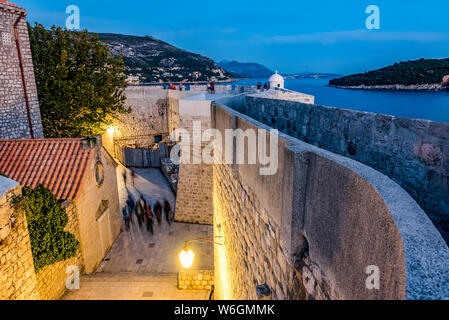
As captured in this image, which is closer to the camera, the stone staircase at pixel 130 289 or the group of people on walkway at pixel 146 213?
the stone staircase at pixel 130 289

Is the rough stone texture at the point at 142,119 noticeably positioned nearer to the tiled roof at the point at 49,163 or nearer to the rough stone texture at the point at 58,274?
the tiled roof at the point at 49,163

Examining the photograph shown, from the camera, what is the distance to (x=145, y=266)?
35.5ft

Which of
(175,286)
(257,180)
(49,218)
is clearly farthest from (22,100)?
(257,180)

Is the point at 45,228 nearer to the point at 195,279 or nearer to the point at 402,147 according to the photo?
the point at 195,279

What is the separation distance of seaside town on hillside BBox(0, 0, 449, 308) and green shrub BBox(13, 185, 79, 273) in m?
0.04

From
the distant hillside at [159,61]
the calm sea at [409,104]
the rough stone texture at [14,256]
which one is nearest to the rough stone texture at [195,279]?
the rough stone texture at [14,256]

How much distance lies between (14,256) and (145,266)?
5.83m

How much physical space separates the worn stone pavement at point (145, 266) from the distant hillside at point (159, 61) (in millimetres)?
44007

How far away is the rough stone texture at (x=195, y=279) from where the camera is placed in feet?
30.0

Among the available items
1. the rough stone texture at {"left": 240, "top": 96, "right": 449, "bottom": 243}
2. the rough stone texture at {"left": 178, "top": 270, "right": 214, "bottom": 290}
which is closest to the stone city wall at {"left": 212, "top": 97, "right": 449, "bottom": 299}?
the rough stone texture at {"left": 240, "top": 96, "right": 449, "bottom": 243}
